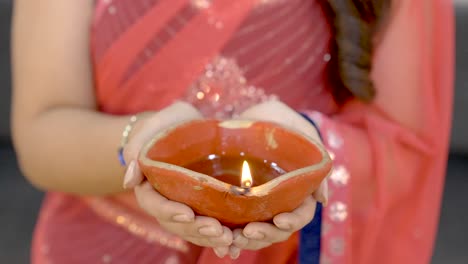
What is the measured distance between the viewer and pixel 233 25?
641mm

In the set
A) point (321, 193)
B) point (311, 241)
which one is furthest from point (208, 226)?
point (311, 241)

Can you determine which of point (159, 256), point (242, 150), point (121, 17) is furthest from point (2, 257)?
point (242, 150)

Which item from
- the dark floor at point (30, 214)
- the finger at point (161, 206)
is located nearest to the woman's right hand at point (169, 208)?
the finger at point (161, 206)

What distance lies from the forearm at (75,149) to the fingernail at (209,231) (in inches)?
9.1

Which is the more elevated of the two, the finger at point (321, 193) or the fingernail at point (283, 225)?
the fingernail at point (283, 225)

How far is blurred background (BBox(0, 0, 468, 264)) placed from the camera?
1087 millimetres

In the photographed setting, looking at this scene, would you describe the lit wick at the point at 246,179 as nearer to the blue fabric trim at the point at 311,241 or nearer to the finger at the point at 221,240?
the finger at the point at 221,240

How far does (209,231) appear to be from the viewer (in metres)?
0.42

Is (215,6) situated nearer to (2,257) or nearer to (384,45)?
(384,45)

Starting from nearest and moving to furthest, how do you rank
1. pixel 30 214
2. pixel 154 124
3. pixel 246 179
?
1. pixel 246 179
2. pixel 154 124
3. pixel 30 214

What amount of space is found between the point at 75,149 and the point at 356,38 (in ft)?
1.13

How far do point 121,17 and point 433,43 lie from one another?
354 mm

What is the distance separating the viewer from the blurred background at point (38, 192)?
1087 millimetres

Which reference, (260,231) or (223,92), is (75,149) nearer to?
(223,92)
